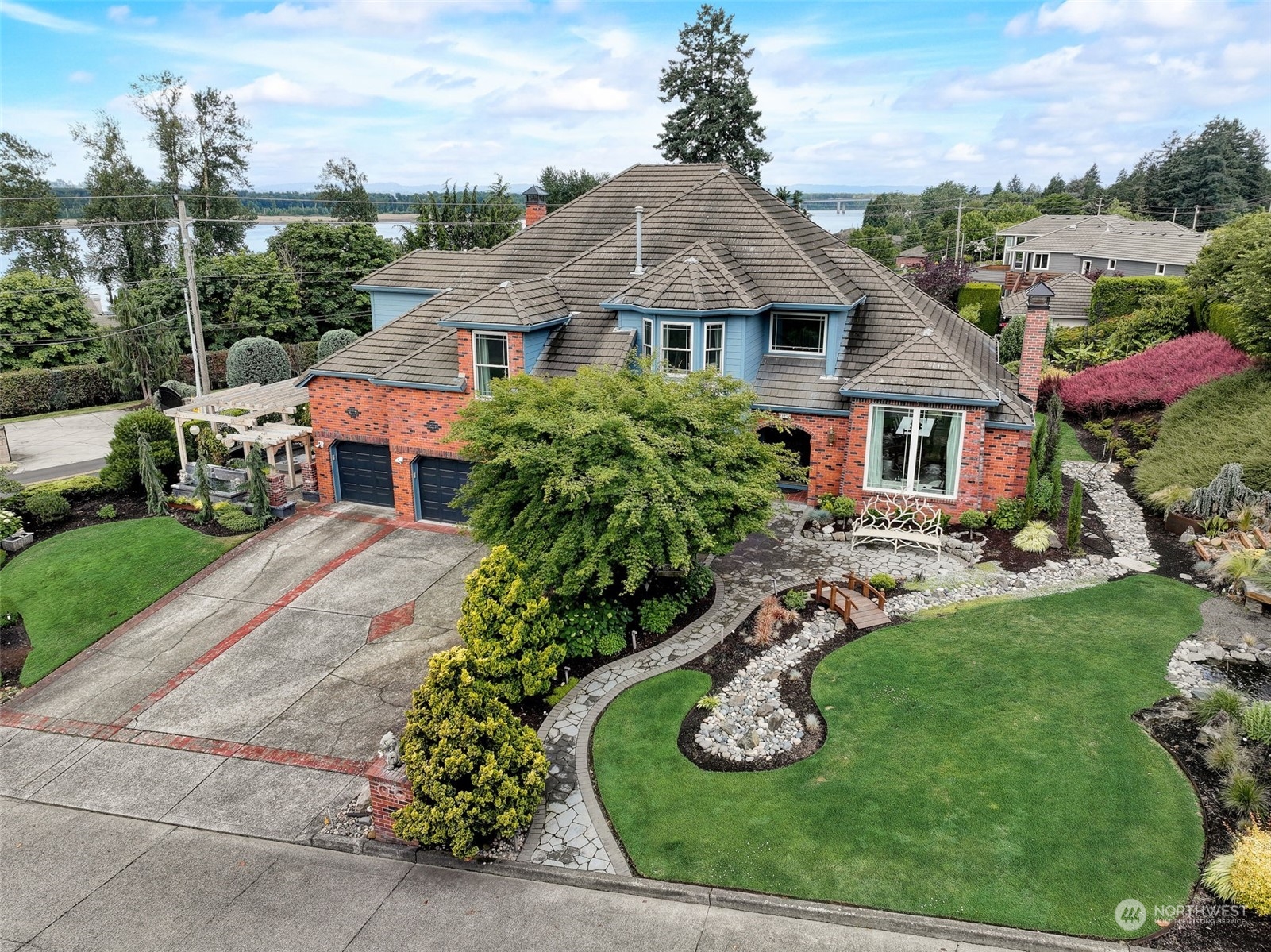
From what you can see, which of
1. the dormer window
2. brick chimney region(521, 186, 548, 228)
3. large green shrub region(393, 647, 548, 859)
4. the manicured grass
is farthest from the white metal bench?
brick chimney region(521, 186, 548, 228)

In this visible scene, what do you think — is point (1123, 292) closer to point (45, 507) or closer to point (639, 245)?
point (639, 245)

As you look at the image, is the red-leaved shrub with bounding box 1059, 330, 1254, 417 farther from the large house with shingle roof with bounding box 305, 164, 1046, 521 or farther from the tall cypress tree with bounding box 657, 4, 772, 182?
the tall cypress tree with bounding box 657, 4, 772, 182

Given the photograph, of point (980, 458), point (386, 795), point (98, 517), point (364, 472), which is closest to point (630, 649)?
point (386, 795)

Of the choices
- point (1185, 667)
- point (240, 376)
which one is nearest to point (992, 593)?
point (1185, 667)

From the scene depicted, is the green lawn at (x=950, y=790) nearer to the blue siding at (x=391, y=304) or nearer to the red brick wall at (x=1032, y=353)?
the red brick wall at (x=1032, y=353)

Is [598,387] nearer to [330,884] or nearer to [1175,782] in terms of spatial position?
[330,884]
